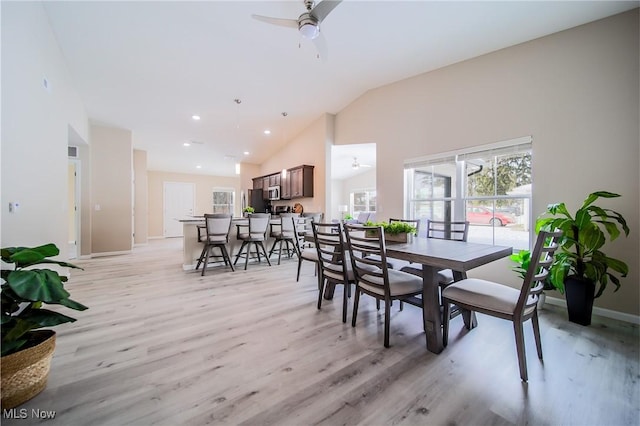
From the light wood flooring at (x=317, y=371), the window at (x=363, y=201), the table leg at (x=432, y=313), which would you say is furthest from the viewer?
the window at (x=363, y=201)

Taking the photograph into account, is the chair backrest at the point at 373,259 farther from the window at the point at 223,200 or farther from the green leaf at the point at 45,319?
the window at the point at 223,200

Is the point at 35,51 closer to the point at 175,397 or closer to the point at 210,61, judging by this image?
the point at 210,61

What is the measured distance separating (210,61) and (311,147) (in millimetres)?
2950

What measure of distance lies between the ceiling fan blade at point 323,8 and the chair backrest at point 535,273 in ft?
7.70

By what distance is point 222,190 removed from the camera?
1123 centimetres

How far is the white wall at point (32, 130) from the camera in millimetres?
2062

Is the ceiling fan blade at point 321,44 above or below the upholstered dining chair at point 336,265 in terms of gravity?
above

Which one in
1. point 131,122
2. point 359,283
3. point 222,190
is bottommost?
point 359,283

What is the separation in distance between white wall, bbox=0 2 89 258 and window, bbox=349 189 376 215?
8779mm

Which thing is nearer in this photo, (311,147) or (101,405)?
(101,405)

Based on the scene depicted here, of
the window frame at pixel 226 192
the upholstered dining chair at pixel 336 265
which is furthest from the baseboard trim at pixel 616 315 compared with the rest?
the window frame at pixel 226 192

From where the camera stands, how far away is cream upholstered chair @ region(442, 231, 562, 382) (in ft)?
5.20

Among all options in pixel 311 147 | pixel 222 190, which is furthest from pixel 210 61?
pixel 222 190

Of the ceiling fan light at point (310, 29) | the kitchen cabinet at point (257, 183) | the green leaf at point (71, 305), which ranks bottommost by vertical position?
the green leaf at point (71, 305)
